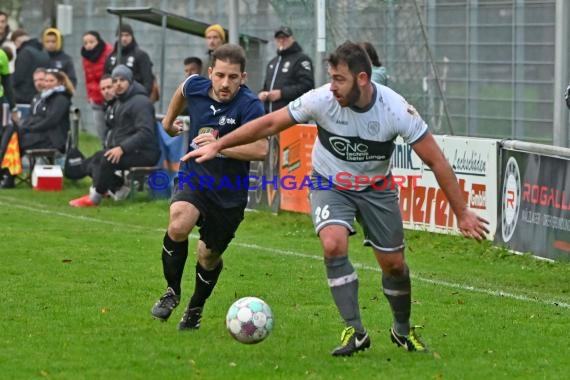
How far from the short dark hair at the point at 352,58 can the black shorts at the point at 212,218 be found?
4.83ft

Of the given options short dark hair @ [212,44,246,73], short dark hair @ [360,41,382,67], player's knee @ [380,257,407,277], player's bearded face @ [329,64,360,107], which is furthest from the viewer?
short dark hair @ [360,41,382,67]

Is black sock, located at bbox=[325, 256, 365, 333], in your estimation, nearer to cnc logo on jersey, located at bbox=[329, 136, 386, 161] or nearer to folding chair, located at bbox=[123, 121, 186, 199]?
cnc logo on jersey, located at bbox=[329, 136, 386, 161]

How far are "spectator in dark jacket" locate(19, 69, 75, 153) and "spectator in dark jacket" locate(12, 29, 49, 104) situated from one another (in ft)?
6.94

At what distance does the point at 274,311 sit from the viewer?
32.2 ft

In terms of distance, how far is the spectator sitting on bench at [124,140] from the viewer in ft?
59.7

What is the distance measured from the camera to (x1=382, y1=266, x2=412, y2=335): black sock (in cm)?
823

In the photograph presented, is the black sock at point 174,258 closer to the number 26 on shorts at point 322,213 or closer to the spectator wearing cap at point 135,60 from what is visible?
the number 26 on shorts at point 322,213

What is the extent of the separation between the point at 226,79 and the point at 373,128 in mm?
1271

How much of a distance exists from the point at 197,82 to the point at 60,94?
12.2 meters

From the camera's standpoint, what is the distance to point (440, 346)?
8492mm

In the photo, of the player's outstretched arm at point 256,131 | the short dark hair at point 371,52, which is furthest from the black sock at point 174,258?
the short dark hair at point 371,52

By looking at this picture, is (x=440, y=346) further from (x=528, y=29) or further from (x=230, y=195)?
(x=528, y=29)

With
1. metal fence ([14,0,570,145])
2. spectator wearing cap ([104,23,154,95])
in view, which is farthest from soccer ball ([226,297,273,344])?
spectator wearing cap ([104,23,154,95])

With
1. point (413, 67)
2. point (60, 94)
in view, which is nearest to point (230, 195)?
point (413, 67)
